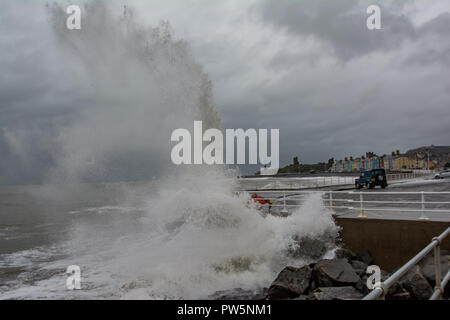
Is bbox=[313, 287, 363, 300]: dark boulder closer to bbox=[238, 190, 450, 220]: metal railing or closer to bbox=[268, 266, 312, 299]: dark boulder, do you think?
bbox=[268, 266, 312, 299]: dark boulder

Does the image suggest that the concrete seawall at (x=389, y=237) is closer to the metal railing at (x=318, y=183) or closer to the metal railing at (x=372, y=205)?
the metal railing at (x=372, y=205)

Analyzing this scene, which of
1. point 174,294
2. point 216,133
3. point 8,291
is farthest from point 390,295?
point 216,133

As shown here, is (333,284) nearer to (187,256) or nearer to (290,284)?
(290,284)

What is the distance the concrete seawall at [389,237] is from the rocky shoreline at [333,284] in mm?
855

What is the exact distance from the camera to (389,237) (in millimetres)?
10867

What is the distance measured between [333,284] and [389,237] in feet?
11.3

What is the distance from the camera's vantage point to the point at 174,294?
9500 millimetres

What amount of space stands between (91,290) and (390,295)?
25.8 ft

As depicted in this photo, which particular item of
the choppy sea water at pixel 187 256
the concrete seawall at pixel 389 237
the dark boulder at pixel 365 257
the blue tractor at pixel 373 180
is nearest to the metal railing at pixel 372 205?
the concrete seawall at pixel 389 237

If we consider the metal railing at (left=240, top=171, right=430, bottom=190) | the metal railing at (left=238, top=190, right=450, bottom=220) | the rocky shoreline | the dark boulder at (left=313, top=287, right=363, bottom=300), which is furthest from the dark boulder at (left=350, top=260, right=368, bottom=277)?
the metal railing at (left=240, top=171, right=430, bottom=190)

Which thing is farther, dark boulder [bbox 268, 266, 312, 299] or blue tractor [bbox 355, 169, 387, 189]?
blue tractor [bbox 355, 169, 387, 189]

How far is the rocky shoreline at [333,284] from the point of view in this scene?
21.8 feet

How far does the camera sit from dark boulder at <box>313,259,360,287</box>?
27.8 feet
